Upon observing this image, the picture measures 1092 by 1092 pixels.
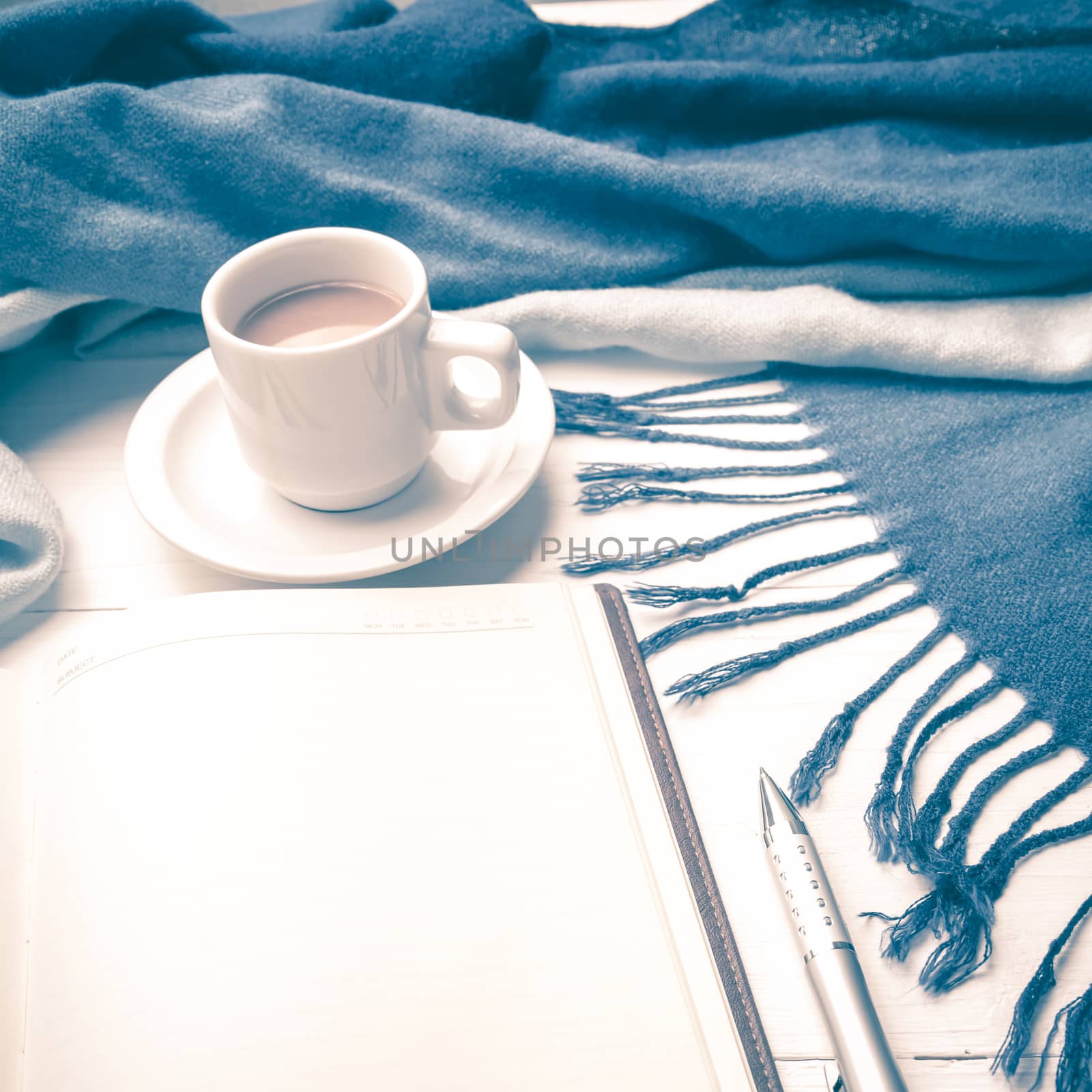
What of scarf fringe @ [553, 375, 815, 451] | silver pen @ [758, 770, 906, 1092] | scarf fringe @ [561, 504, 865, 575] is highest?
scarf fringe @ [553, 375, 815, 451]

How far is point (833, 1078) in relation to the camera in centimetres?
39

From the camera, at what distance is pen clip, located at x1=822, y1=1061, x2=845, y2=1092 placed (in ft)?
1.25

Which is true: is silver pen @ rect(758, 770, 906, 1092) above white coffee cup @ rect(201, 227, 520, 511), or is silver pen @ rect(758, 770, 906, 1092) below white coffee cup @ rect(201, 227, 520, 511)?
below

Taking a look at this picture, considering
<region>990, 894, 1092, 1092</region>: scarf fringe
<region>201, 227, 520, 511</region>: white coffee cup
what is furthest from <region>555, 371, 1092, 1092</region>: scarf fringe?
<region>201, 227, 520, 511</region>: white coffee cup

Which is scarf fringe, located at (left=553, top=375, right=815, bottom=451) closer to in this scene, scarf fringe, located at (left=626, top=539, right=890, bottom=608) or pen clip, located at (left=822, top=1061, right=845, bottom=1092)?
scarf fringe, located at (left=626, top=539, right=890, bottom=608)

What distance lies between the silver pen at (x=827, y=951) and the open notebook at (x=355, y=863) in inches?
1.4

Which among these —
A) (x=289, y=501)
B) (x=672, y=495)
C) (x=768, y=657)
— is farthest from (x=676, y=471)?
(x=289, y=501)

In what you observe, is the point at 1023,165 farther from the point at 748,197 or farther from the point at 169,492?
the point at 169,492

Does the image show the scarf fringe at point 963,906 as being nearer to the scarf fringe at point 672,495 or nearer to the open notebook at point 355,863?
the open notebook at point 355,863

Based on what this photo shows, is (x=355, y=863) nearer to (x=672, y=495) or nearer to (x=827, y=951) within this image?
(x=827, y=951)

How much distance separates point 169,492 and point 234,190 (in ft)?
0.89

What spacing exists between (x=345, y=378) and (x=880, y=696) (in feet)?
1.16

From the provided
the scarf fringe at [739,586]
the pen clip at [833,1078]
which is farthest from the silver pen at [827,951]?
the scarf fringe at [739,586]

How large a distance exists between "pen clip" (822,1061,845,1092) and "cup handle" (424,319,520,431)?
38 centimetres
